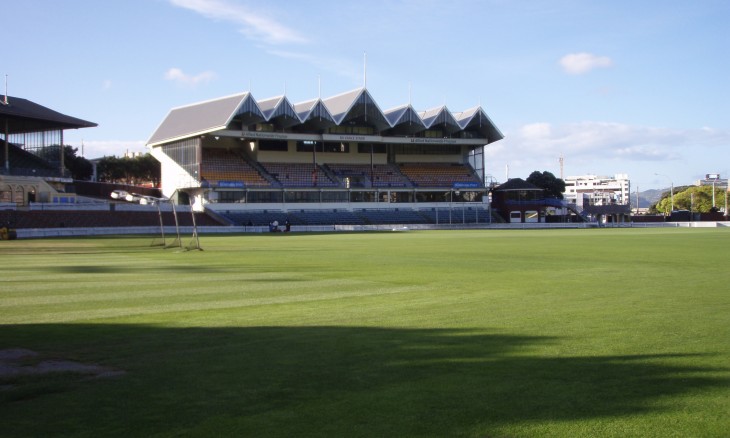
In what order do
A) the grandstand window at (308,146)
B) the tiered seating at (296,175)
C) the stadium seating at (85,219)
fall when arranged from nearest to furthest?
1. the stadium seating at (85,219)
2. the tiered seating at (296,175)
3. the grandstand window at (308,146)

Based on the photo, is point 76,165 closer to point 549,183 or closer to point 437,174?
point 437,174

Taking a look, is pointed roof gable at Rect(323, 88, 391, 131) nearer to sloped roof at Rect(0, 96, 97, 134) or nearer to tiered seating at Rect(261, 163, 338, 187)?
tiered seating at Rect(261, 163, 338, 187)

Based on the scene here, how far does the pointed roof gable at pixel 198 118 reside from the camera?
87.5 meters

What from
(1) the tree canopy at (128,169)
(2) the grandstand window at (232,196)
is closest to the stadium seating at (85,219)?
(2) the grandstand window at (232,196)

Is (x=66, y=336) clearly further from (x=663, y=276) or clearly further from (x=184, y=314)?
(x=663, y=276)

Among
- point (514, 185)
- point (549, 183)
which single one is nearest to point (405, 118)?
point (514, 185)

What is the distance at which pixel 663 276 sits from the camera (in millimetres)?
18516

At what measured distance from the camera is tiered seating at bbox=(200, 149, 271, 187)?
89.4 m

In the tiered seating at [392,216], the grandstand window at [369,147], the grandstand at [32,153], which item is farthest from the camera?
the grandstand window at [369,147]

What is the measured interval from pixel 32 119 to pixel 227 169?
2443 centimetres

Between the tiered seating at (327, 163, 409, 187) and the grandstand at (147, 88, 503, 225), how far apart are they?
16 centimetres

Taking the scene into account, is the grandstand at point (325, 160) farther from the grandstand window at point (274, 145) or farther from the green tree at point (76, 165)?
Answer: the green tree at point (76, 165)

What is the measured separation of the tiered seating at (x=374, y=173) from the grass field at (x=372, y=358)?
83.0 metres

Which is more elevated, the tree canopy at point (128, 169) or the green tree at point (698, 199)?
the tree canopy at point (128, 169)
